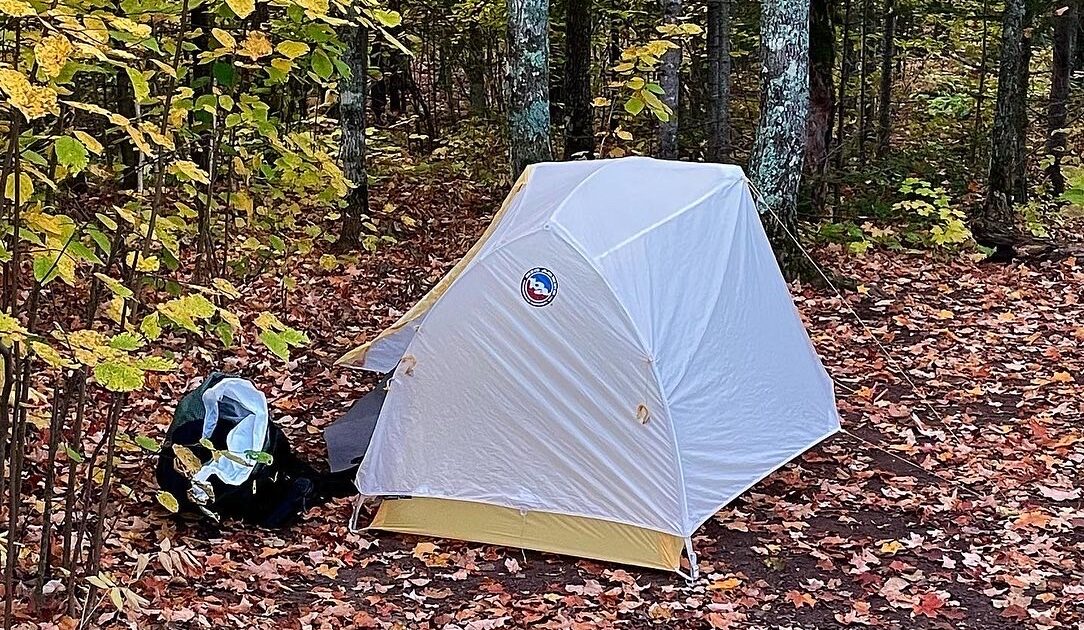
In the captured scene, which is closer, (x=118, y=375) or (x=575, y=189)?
(x=118, y=375)

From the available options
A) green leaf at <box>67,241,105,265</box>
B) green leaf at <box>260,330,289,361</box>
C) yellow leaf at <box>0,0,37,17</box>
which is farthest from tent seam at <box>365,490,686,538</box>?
yellow leaf at <box>0,0,37,17</box>

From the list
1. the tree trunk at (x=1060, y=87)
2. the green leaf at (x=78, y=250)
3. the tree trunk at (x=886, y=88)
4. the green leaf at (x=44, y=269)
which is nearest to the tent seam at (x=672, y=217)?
the green leaf at (x=78, y=250)

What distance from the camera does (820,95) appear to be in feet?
34.6

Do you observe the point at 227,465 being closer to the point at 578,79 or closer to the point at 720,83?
the point at 720,83

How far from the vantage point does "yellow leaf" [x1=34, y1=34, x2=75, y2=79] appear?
2549 millimetres

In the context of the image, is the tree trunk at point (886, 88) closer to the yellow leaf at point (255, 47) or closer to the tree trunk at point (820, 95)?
the tree trunk at point (820, 95)

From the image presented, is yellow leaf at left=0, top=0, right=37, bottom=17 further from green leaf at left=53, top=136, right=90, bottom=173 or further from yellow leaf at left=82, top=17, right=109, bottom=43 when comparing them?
green leaf at left=53, top=136, right=90, bottom=173

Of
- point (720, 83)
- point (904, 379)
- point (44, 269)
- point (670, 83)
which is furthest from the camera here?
point (720, 83)

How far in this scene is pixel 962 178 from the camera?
12.1 m

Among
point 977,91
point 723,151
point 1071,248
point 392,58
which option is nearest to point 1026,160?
point 977,91

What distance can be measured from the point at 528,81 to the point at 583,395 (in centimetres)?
423

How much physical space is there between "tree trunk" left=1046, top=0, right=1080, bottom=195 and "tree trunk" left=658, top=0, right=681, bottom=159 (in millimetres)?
5013

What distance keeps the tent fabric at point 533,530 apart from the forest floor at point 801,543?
63mm

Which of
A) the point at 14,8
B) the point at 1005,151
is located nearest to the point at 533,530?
the point at 14,8
